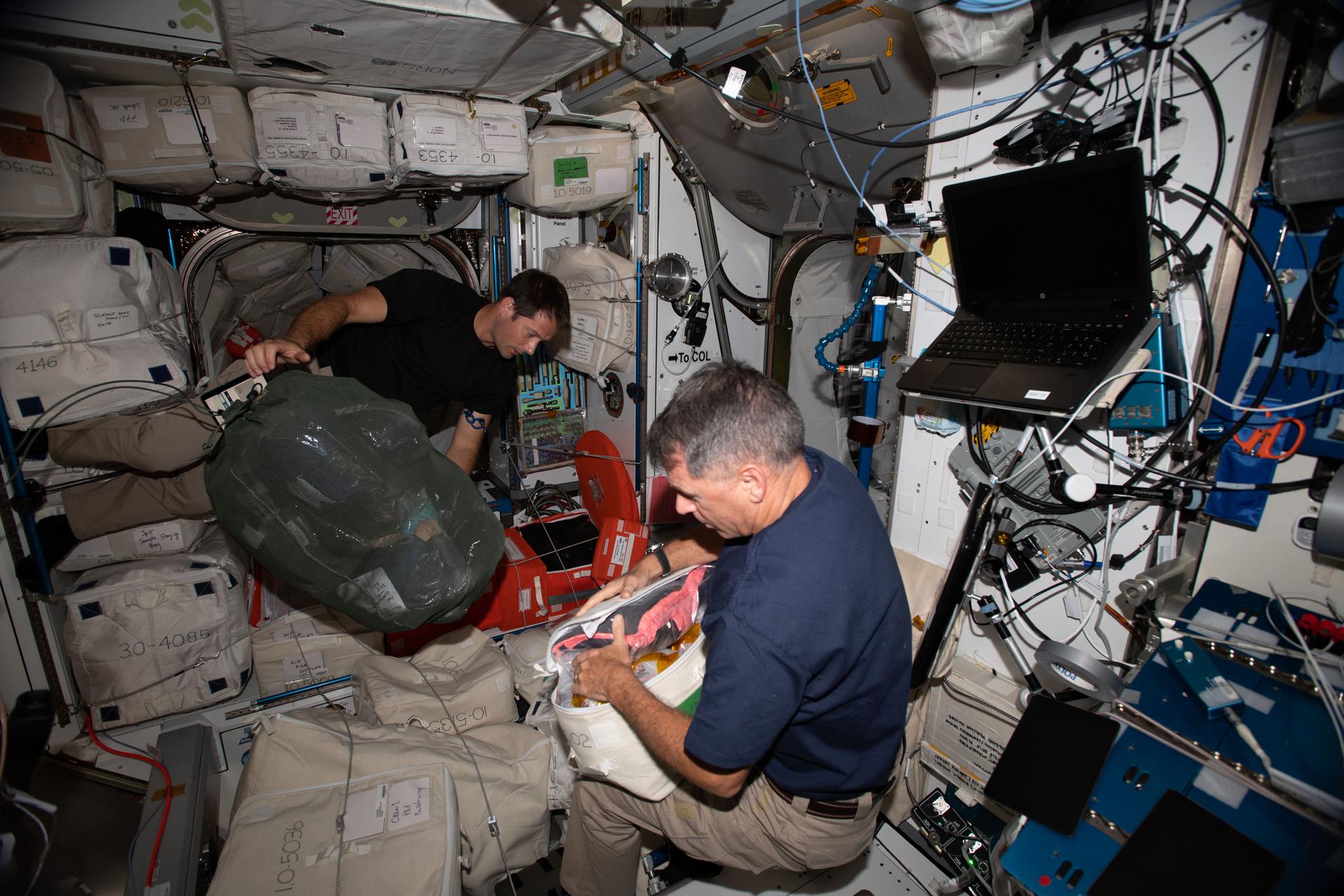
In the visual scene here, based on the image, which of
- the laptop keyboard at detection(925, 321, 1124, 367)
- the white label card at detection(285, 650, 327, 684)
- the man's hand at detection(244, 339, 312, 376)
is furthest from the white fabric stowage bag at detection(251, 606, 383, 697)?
the laptop keyboard at detection(925, 321, 1124, 367)

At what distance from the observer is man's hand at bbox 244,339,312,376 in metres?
2.16

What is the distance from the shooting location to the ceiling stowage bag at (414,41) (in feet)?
7.29

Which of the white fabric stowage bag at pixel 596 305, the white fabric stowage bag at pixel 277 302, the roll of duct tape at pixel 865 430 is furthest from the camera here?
the white fabric stowage bag at pixel 277 302

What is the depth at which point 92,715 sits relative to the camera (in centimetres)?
276

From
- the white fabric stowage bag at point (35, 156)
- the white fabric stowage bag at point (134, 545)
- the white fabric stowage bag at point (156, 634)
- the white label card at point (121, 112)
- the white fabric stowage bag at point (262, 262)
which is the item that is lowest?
the white fabric stowage bag at point (156, 634)

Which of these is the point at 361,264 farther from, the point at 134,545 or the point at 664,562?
the point at 664,562

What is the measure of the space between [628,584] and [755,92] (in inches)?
103

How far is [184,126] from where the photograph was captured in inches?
112

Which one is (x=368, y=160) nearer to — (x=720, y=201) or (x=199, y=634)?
(x=720, y=201)

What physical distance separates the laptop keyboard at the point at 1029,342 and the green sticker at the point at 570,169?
2.60 m

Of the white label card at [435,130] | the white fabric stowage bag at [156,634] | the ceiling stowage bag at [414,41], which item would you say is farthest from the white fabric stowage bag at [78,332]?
Answer: the white label card at [435,130]

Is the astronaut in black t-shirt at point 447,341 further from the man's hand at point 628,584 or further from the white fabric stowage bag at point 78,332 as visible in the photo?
the man's hand at point 628,584

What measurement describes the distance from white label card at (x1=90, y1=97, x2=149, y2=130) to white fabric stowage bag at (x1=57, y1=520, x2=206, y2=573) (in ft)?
6.28

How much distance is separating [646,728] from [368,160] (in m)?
3.35
